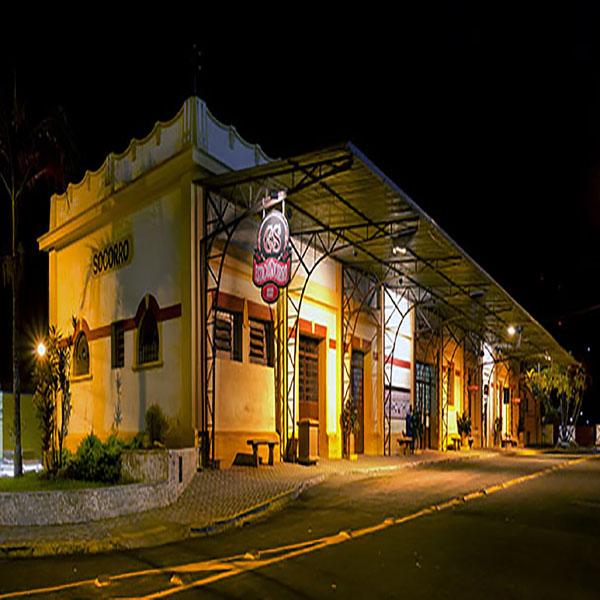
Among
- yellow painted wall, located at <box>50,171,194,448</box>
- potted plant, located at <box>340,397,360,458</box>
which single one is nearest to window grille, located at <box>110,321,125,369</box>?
yellow painted wall, located at <box>50,171,194,448</box>

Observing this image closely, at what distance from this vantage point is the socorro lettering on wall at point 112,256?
18842 mm

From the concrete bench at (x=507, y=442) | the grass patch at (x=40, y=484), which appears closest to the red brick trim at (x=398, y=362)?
the concrete bench at (x=507, y=442)

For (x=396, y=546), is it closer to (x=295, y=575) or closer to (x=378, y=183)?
(x=295, y=575)

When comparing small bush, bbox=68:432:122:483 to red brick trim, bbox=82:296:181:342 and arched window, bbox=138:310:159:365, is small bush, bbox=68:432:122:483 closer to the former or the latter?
red brick trim, bbox=82:296:181:342

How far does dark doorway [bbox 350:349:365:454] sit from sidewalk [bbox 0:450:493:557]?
26.2 ft

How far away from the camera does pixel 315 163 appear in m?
14.1

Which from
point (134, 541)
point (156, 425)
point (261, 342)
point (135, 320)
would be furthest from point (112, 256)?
point (134, 541)

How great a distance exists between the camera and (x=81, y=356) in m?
21.2

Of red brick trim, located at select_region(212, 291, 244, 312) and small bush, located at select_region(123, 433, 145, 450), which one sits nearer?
small bush, located at select_region(123, 433, 145, 450)

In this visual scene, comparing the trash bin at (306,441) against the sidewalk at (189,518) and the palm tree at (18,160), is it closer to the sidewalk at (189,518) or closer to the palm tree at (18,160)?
the sidewalk at (189,518)

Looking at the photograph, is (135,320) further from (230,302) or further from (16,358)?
(16,358)

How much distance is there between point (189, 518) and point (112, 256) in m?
11.2

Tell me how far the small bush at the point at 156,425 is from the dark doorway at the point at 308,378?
5.06 m

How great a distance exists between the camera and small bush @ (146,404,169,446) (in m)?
16.3
